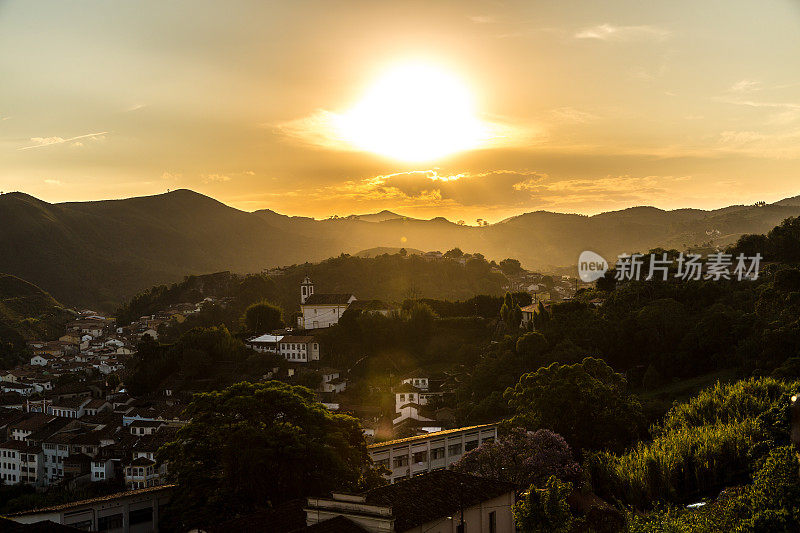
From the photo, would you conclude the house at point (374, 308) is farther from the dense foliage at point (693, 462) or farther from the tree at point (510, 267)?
the tree at point (510, 267)

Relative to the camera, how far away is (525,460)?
20.1 metres

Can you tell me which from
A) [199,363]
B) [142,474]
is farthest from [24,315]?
[142,474]

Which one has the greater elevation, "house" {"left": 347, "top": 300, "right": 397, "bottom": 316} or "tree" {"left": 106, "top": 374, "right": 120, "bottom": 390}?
"house" {"left": 347, "top": 300, "right": 397, "bottom": 316}

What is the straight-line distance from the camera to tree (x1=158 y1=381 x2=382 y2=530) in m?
18.4

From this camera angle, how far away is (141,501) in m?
19.3

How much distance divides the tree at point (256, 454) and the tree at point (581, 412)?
5.93 metres

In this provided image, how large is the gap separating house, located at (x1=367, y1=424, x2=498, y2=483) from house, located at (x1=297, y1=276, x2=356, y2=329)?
3317 cm

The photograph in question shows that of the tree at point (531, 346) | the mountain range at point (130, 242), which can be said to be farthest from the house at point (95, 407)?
the mountain range at point (130, 242)

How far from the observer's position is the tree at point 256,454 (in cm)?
1842

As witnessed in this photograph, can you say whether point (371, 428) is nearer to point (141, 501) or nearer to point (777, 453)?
point (141, 501)

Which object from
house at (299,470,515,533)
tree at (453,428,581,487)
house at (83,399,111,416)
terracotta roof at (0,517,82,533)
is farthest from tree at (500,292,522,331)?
terracotta roof at (0,517,82,533)

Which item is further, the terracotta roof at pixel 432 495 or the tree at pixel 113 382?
the tree at pixel 113 382

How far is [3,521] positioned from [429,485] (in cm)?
769

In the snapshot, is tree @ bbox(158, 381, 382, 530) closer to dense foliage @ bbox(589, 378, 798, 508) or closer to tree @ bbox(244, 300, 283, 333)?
dense foliage @ bbox(589, 378, 798, 508)
